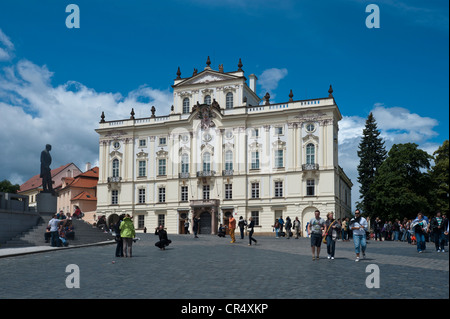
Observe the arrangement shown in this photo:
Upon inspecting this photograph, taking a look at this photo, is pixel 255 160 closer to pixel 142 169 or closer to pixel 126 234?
pixel 142 169

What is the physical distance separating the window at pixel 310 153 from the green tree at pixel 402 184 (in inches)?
294

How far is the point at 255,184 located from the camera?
63.2m

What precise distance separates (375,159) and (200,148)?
73.6 ft

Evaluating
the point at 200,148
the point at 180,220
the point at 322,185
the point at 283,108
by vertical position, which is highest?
the point at 283,108

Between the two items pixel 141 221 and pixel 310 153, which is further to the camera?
pixel 141 221

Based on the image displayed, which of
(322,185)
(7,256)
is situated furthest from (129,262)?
(322,185)

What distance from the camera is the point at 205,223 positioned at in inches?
2527

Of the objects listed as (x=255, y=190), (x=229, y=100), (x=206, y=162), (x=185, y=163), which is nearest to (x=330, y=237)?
(x=255, y=190)

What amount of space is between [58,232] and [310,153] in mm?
37620

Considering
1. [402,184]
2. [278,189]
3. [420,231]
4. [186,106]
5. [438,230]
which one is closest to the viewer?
[420,231]

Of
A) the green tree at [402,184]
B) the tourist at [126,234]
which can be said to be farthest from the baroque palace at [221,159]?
the tourist at [126,234]

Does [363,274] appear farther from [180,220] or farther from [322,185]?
[180,220]

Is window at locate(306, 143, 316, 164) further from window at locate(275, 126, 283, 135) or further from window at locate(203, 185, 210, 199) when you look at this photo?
Result: window at locate(203, 185, 210, 199)

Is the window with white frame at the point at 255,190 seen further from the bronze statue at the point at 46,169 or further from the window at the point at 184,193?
the bronze statue at the point at 46,169
